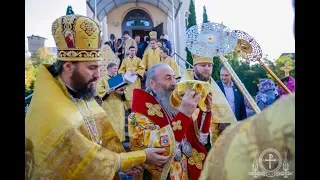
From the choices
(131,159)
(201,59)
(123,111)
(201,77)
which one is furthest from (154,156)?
(201,59)

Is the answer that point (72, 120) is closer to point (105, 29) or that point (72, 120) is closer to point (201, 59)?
point (105, 29)

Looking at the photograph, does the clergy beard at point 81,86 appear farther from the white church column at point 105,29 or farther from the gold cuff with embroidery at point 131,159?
the gold cuff with embroidery at point 131,159

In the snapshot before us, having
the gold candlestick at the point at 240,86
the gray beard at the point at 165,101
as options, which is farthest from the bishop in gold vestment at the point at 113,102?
the gold candlestick at the point at 240,86

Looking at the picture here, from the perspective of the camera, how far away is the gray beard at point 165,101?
3.78 metres

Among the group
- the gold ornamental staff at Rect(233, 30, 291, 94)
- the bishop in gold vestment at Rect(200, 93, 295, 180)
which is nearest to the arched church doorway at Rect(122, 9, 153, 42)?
the gold ornamental staff at Rect(233, 30, 291, 94)

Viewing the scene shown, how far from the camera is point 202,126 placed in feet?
12.7

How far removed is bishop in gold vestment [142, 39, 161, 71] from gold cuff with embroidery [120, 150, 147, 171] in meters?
0.64

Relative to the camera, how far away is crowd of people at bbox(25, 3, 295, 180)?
141 inches

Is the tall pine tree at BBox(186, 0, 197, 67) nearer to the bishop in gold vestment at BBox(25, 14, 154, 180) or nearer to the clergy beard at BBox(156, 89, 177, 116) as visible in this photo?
the clergy beard at BBox(156, 89, 177, 116)

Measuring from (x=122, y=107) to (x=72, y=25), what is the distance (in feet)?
2.24

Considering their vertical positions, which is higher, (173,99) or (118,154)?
(173,99)
